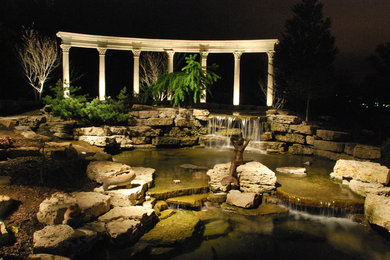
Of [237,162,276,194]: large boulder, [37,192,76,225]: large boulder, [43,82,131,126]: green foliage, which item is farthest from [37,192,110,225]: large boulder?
[43,82,131,126]: green foliage

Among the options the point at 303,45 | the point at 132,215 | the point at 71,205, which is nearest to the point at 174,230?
the point at 132,215

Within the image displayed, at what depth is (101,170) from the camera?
29.1ft

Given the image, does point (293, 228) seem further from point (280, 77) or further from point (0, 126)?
point (280, 77)

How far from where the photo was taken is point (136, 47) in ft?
86.7

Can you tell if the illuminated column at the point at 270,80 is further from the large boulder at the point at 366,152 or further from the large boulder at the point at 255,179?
the large boulder at the point at 255,179

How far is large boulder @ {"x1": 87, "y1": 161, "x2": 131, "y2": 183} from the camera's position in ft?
28.4

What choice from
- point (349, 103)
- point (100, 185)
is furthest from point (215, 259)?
point (349, 103)

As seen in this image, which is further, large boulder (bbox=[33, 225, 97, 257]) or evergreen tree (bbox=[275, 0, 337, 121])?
evergreen tree (bbox=[275, 0, 337, 121])

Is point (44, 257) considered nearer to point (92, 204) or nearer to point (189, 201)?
point (92, 204)

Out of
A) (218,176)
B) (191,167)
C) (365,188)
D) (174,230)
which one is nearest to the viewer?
(174,230)

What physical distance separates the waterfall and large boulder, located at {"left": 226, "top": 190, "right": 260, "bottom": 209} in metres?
9.11

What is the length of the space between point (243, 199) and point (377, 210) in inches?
125

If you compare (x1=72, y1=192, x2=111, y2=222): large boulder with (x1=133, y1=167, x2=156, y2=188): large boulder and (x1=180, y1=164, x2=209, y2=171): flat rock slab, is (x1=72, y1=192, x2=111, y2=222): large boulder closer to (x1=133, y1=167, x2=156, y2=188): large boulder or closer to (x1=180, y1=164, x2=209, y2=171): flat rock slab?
(x1=133, y1=167, x2=156, y2=188): large boulder

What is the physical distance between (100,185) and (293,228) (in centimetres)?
520
